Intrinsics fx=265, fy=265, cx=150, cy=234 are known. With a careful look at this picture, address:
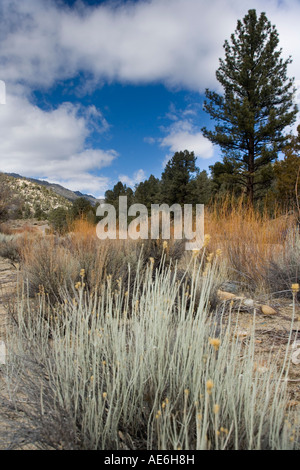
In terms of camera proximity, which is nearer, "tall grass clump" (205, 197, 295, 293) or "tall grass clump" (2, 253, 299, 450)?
"tall grass clump" (2, 253, 299, 450)

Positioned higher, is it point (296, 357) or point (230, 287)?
point (230, 287)

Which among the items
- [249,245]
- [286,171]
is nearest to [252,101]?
[286,171]

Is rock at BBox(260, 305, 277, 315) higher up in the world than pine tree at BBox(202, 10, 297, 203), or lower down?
lower down

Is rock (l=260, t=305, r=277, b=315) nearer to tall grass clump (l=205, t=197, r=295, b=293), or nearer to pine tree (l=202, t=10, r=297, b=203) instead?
tall grass clump (l=205, t=197, r=295, b=293)

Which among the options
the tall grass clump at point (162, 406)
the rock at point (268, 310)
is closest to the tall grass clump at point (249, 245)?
the rock at point (268, 310)

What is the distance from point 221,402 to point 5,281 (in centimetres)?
407

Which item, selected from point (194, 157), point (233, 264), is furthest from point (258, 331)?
point (194, 157)

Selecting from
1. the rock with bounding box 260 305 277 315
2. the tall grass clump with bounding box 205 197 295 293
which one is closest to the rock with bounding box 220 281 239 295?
the tall grass clump with bounding box 205 197 295 293

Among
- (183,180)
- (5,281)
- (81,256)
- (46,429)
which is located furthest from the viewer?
(183,180)

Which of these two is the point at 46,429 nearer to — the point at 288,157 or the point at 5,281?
the point at 5,281

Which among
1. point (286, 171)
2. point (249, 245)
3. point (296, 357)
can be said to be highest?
point (286, 171)

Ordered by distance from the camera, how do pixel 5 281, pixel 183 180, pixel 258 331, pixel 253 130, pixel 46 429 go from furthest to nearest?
pixel 183 180 < pixel 253 130 < pixel 5 281 < pixel 258 331 < pixel 46 429

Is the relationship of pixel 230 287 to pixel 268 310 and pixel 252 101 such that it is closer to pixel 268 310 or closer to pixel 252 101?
pixel 268 310
